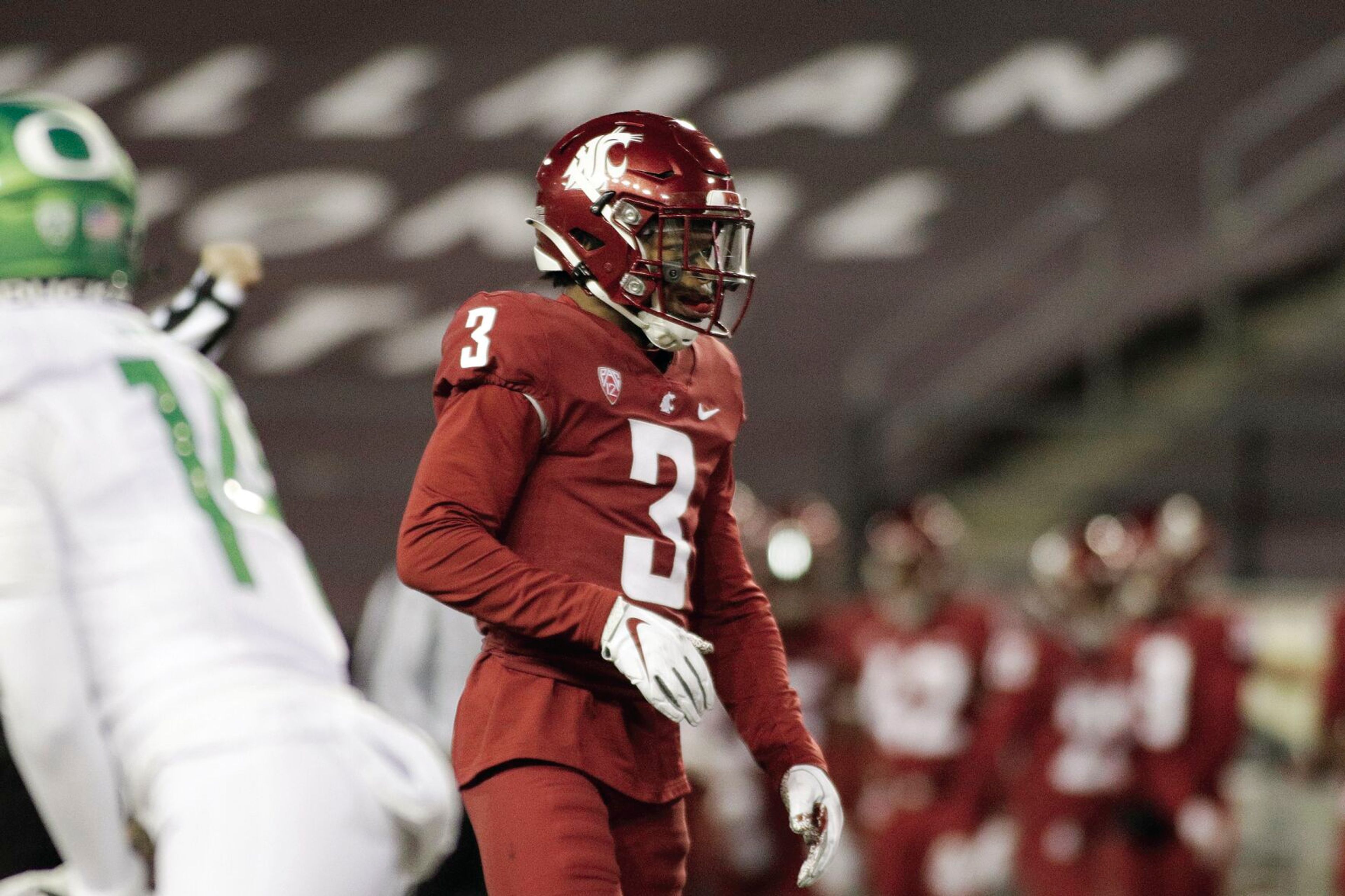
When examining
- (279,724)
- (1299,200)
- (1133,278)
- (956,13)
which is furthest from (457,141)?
(279,724)

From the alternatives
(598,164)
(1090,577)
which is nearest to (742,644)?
(598,164)

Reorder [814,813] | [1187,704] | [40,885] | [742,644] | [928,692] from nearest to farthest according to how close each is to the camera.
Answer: [40,885], [814,813], [742,644], [1187,704], [928,692]

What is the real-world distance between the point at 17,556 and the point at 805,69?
1020 centimetres

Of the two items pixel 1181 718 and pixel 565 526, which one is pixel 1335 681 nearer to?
pixel 1181 718

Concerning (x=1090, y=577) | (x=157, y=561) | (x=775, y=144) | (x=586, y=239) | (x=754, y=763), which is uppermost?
(x=775, y=144)

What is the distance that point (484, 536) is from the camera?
2719 millimetres

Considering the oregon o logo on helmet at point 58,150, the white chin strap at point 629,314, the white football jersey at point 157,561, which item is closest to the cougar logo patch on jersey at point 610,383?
the white chin strap at point 629,314

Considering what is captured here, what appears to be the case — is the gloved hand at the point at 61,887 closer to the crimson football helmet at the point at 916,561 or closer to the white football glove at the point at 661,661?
the white football glove at the point at 661,661

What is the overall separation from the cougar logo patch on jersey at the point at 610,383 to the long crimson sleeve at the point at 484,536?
129 mm

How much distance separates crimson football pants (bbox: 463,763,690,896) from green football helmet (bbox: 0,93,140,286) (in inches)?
38.8

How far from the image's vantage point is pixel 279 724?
2.50 m

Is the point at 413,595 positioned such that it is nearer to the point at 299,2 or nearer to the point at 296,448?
the point at 296,448

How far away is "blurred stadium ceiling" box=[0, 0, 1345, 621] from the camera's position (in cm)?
1145

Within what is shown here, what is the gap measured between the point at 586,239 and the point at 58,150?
2.69ft
